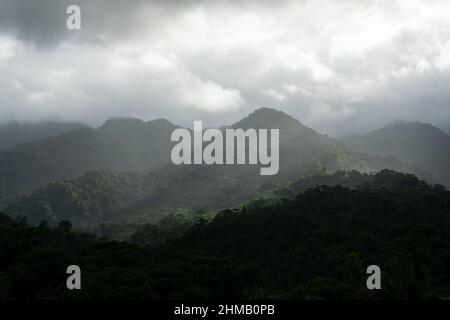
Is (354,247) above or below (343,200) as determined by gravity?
below

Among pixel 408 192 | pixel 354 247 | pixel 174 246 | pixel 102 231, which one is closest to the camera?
pixel 354 247

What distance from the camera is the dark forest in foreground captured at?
5152cm

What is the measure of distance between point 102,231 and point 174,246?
62233mm

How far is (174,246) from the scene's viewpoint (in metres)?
101

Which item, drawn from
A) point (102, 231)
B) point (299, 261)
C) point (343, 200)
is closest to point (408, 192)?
point (343, 200)

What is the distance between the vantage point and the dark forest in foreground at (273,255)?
51.5 metres

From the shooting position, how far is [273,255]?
88.4m

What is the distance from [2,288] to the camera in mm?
47688
